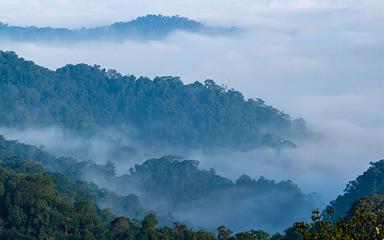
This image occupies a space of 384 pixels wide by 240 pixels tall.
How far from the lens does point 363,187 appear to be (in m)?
70.9

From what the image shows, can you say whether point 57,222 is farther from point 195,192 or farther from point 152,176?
point 152,176

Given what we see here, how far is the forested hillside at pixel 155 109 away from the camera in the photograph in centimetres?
12875

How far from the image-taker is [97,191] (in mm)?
84500

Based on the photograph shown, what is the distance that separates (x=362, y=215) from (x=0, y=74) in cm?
10924

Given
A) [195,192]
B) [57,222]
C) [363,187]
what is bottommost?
[57,222]

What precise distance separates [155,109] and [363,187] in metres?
64.6

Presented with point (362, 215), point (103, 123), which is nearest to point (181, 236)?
point (362, 215)

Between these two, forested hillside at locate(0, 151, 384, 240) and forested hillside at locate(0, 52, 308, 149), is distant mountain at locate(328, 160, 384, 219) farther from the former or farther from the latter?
forested hillside at locate(0, 52, 308, 149)

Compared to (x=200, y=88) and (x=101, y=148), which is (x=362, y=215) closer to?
(x=101, y=148)

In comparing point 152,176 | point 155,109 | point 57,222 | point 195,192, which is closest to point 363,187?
point 195,192

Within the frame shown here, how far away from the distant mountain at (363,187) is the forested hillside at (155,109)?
56387 mm

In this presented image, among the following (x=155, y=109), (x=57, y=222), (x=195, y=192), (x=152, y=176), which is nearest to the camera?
(x=57, y=222)

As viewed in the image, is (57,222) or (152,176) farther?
(152,176)

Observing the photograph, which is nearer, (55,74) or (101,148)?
(101,148)
